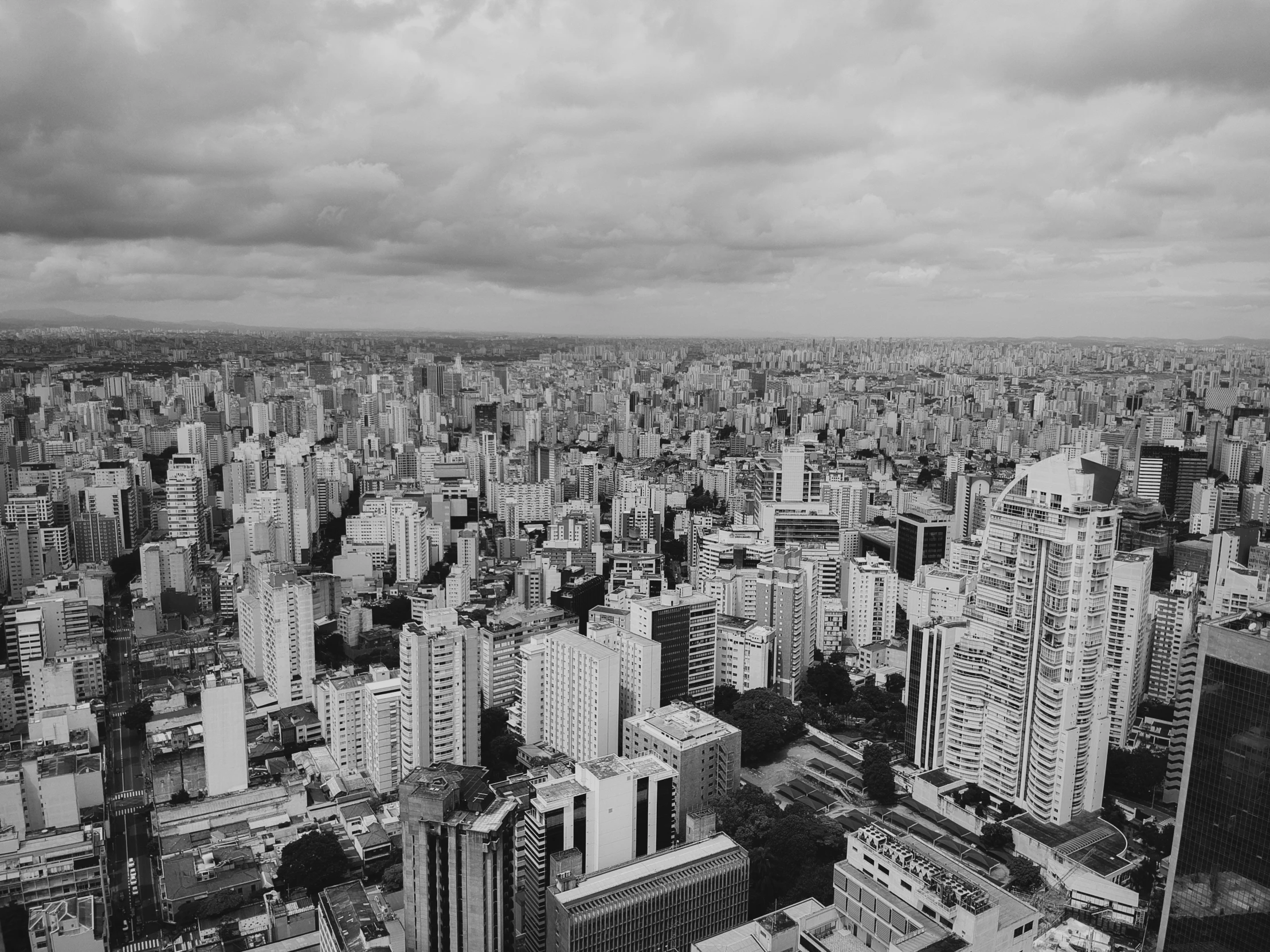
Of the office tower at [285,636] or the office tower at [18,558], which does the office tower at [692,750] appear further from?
the office tower at [18,558]

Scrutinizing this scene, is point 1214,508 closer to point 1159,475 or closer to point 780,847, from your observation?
point 1159,475

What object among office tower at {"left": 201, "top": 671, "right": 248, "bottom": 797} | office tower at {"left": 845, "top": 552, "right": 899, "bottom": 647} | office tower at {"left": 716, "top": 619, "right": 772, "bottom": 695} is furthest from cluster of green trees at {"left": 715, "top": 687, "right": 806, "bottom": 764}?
office tower at {"left": 201, "top": 671, "right": 248, "bottom": 797}

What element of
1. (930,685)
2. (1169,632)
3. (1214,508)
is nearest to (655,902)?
(930,685)

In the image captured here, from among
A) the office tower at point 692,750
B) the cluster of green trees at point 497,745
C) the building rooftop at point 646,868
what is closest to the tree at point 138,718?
the cluster of green trees at point 497,745

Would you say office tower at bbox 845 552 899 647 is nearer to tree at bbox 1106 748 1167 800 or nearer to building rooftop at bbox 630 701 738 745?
tree at bbox 1106 748 1167 800

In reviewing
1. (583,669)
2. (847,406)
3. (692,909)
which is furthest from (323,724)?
(847,406)
